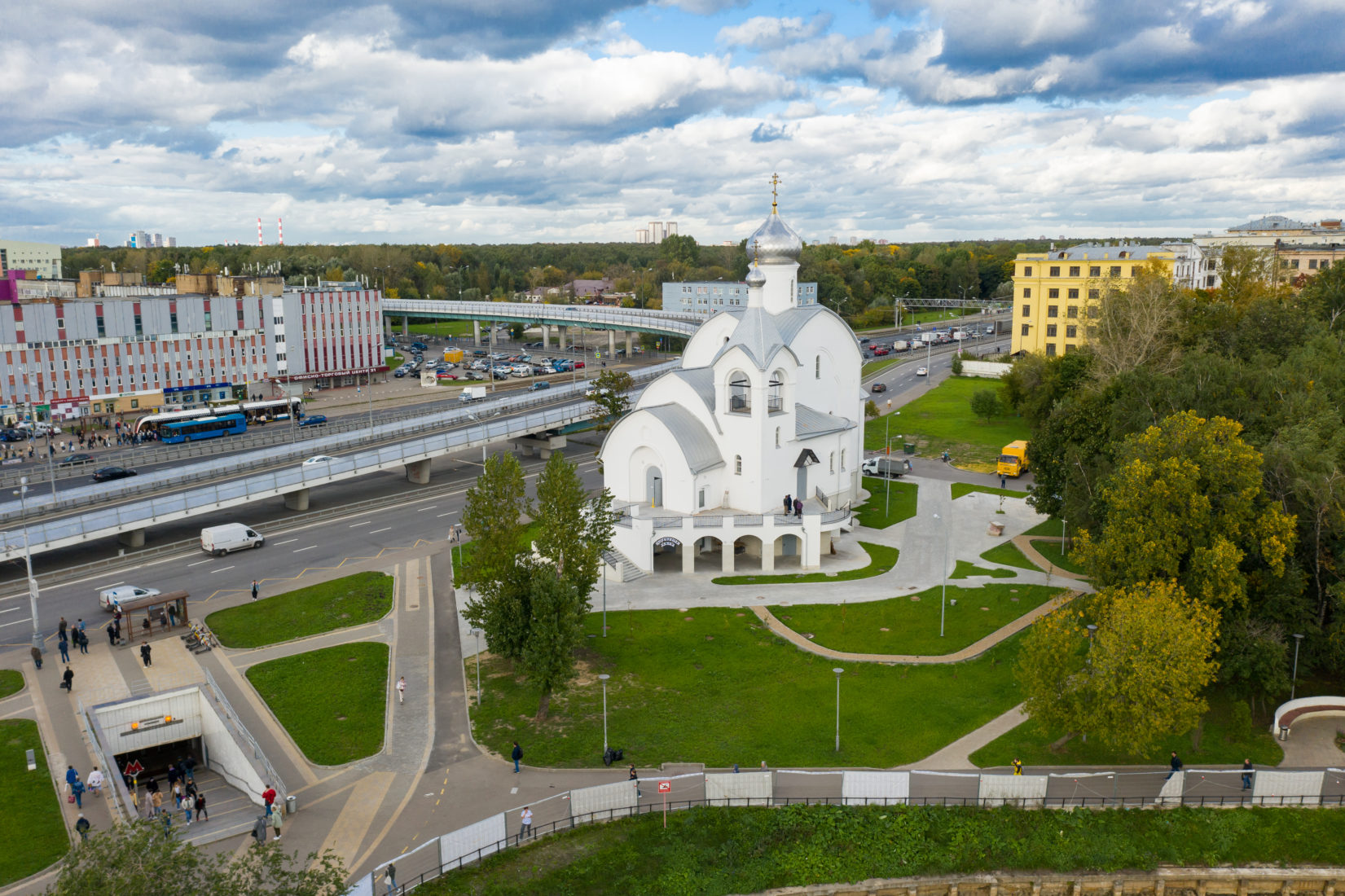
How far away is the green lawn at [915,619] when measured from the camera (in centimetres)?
4259

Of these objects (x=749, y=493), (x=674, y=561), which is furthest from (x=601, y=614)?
(x=749, y=493)

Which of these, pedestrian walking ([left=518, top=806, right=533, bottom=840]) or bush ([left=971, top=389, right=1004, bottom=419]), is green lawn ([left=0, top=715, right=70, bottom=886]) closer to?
pedestrian walking ([left=518, top=806, right=533, bottom=840])

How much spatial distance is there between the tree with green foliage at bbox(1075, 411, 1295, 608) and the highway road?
1501 inches

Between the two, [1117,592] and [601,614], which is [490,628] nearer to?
[601,614]

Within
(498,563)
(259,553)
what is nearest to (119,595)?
(259,553)

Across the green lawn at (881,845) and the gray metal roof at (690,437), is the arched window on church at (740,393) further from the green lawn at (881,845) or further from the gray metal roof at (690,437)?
the green lawn at (881,845)

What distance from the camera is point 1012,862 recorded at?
2936 centimetres

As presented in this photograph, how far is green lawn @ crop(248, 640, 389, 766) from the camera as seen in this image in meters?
34.2

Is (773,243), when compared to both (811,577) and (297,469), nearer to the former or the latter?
(811,577)

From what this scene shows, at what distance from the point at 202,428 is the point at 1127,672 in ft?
261

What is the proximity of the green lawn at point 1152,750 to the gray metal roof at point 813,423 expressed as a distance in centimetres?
2336

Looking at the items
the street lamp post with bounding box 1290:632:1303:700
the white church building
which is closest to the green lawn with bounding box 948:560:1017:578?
the white church building

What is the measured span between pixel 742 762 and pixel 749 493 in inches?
858

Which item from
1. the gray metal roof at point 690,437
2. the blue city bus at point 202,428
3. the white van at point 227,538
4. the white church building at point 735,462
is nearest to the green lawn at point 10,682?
the white van at point 227,538
